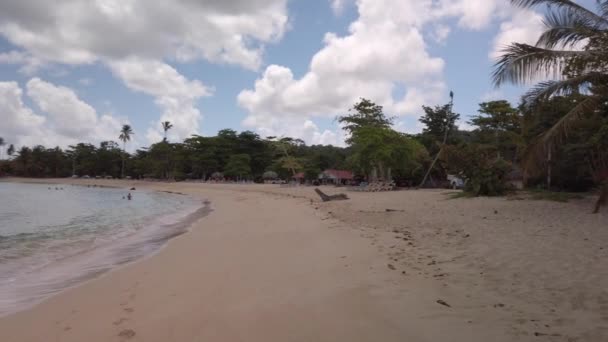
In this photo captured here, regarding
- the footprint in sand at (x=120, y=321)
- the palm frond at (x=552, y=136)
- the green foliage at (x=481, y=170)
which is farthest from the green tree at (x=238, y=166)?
the footprint in sand at (x=120, y=321)

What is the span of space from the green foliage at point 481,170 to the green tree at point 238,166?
4314 cm

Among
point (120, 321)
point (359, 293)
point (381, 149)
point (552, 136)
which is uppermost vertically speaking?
point (381, 149)

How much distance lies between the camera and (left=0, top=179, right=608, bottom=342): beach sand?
128 inches

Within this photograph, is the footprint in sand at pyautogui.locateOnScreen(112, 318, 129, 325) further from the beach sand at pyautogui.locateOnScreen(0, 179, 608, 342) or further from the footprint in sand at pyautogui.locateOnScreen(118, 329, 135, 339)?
the footprint in sand at pyautogui.locateOnScreen(118, 329, 135, 339)

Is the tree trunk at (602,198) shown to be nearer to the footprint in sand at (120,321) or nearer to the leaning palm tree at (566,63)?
the leaning palm tree at (566,63)

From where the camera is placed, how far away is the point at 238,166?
5816 cm

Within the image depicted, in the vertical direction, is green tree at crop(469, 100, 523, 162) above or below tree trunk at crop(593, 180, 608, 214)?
above

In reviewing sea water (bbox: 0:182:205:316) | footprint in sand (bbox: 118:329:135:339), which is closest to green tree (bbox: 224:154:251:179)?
sea water (bbox: 0:182:205:316)

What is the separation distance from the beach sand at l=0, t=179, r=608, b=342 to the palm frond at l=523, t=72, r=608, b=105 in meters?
3.56

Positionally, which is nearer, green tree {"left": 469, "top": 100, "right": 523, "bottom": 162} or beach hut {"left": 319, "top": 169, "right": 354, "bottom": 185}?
green tree {"left": 469, "top": 100, "right": 523, "bottom": 162}

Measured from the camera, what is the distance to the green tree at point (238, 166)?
58.2 metres

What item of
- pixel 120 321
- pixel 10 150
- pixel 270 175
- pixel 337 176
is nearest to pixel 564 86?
pixel 120 321

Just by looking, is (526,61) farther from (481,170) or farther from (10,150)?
(10,150)

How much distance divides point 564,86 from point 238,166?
51.4 metres
